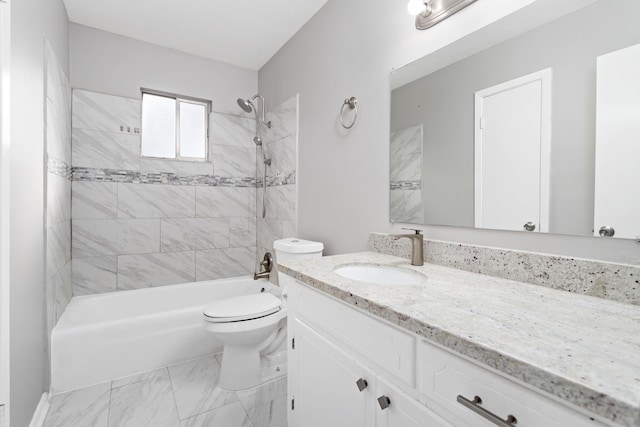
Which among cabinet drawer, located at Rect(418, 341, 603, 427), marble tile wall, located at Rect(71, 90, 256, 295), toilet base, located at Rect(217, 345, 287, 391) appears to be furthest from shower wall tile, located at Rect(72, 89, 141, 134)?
cabinet drawer, located at Rect(418, 341, 603, 427)

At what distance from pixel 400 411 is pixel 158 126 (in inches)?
118

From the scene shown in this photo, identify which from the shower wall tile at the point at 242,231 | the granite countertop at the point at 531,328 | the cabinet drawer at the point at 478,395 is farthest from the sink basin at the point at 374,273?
the shower wall tile at the point at 242,231

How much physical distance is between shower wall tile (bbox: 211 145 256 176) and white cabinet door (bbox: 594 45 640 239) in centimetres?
276

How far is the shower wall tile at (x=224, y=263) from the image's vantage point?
2877mm

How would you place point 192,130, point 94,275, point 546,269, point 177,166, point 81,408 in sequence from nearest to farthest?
point 546,269, point 81,408, point 94,275, point 177,166, point 192,130

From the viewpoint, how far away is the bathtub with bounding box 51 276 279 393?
1751 mm

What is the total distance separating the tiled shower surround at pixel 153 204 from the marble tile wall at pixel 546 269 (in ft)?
4.95

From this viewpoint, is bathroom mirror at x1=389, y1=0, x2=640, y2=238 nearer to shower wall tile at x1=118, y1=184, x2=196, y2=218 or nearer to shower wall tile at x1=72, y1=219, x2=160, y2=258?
shower wall tile at x1=118, y1=184, x2=196, y2=218

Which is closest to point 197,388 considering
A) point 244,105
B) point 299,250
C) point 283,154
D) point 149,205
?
point 299,250

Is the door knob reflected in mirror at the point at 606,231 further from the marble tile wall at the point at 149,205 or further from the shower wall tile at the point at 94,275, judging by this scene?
the shower wall tile at the point at 94,275

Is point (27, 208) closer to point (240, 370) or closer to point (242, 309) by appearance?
point (242, 309)

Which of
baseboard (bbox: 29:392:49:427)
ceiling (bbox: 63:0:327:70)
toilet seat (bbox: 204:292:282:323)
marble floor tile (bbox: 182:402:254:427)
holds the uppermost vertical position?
ceiling (bbox: 63:0:327:70)

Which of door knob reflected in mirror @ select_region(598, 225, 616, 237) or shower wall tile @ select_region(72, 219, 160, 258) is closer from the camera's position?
door knob reflected in mirror @ select_region(598, 225, 616, 237)

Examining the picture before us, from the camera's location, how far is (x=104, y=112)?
8.04ft
